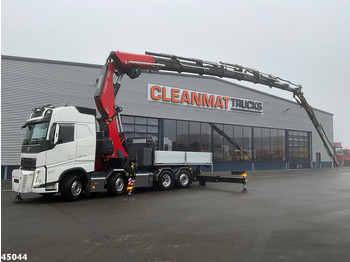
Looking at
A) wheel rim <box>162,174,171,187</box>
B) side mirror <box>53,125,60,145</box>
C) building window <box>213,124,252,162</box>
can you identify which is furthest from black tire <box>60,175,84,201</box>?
building window <box>213,124,252,162</box>

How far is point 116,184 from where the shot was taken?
12562 millimetres

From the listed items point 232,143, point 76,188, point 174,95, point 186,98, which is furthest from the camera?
point 232,143

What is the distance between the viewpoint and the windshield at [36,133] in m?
10.9

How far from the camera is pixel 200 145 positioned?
28719mm

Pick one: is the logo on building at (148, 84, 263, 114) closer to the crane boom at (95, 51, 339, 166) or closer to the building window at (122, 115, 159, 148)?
the building window at (122, 115, 159, 148)

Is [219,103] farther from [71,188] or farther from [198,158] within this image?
[71,188]

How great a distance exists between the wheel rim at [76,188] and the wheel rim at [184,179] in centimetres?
561

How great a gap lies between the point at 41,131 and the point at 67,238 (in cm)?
600

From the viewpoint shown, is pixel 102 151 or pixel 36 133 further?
pixel 102 151

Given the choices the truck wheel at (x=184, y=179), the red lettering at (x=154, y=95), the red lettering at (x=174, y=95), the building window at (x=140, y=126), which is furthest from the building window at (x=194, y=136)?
the truck wheel at (x=184, y=179)

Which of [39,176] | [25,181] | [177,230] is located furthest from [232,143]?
[177,230]

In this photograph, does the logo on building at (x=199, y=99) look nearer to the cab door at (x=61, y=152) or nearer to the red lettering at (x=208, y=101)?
the red lettering at (x=208, y=101)

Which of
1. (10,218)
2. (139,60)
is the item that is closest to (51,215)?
(10,218)

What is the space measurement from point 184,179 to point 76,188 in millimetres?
6142
